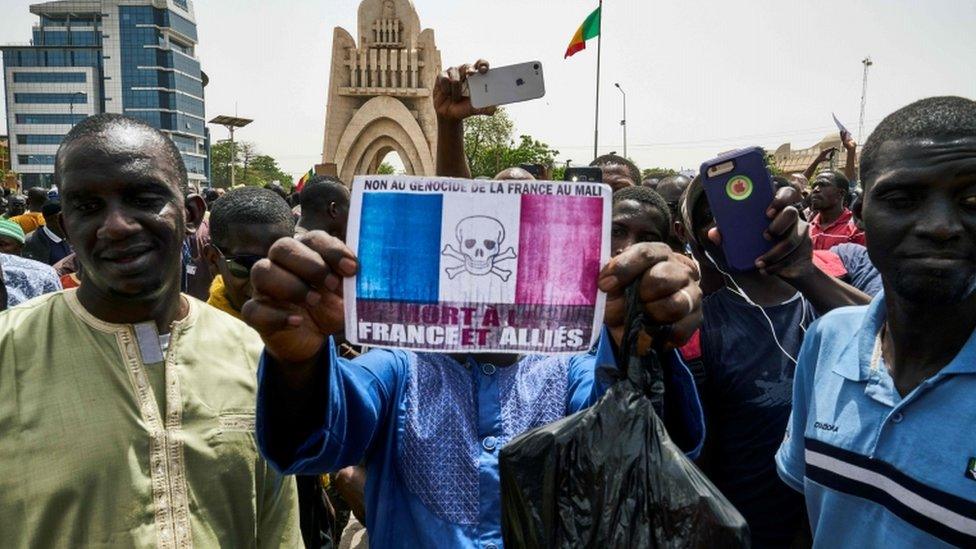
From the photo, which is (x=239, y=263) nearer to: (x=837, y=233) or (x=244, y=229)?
(x=244, y=229)

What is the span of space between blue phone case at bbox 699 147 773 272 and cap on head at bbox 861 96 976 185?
283mm

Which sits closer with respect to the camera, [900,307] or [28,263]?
[900,307]

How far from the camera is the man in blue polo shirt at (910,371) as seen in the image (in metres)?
1.44

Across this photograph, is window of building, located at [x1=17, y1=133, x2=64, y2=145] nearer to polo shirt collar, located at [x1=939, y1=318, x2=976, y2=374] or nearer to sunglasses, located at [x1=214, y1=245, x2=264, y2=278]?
sunglasses, located at [x1=214, y1=245, x2=264, y2=278]

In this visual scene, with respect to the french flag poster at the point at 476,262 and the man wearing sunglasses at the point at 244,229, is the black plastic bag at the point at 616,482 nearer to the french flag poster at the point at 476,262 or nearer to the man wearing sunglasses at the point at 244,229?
the french flag poster at the point at 476,262

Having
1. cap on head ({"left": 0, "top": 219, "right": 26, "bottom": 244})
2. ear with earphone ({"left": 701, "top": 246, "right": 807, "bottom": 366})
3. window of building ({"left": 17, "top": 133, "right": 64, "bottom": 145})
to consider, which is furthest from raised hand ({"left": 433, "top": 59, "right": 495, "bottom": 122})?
window of building ({"left": 17, "top": 133, "right": 64, "bottom": 145})

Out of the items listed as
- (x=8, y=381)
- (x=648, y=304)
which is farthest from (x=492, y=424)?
(x=8, y=381)

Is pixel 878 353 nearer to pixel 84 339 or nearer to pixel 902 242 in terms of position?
pixel 902 242

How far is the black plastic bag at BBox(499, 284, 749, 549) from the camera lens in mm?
1204

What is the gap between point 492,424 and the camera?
167 centimetres

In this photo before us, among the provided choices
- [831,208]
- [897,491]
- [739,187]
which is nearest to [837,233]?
[831,208]

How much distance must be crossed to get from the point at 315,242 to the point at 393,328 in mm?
206

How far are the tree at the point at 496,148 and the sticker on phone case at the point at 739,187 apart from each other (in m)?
35.5

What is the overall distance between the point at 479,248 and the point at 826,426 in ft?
2.97
